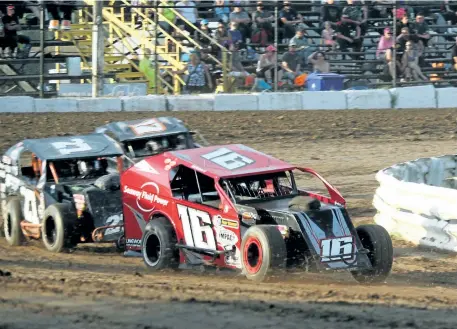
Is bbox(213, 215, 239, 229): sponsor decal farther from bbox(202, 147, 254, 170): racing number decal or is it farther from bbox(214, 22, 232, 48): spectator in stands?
bbox(214, 22, 232, 48): spectator in stands

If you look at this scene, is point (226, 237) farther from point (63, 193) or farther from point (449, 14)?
point (449, 14)

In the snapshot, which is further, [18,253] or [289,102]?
[289,102]

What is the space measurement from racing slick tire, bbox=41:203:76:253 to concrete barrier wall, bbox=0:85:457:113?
8.22 meters

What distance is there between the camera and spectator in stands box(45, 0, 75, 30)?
66.2 ft

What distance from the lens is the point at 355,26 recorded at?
867 inches

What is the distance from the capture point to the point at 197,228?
884 centimetres

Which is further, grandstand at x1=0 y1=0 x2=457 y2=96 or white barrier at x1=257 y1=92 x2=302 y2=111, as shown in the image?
grandstand at x1=0 y1=0 x2=457 y2=96

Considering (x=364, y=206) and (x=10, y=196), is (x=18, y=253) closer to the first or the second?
(x=10, y=196)

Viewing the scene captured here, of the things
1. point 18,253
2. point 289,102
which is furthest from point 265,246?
point 289,102

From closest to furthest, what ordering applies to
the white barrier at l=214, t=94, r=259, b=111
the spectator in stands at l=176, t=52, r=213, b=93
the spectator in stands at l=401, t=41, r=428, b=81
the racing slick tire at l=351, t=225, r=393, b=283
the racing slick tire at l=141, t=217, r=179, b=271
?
the racing slick tire at l=351, t=225, r=393, b=283, the racing slick tire at l=141, t=217, r=179, b=271, the white barrier at l=214, t=94, r=259, b=111, the spectator in stands at l=176, t=52, r=213, b=93, the spectator in stands at l=401, t=41, r=428, b=81

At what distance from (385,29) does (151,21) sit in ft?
16.7

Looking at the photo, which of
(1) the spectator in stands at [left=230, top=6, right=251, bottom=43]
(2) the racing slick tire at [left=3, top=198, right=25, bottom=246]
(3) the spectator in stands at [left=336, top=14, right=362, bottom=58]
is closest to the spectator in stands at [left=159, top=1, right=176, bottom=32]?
(1) the spectator in stands at [left=230, top=6, right=251, bottom=43]

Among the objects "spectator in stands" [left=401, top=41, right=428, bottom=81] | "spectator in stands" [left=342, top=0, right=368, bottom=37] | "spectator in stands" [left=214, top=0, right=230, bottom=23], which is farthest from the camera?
"spectator in stands" [left=342, top=0, right=368, bottom=37]

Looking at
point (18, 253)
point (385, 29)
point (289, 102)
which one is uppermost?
point (385, 29)
